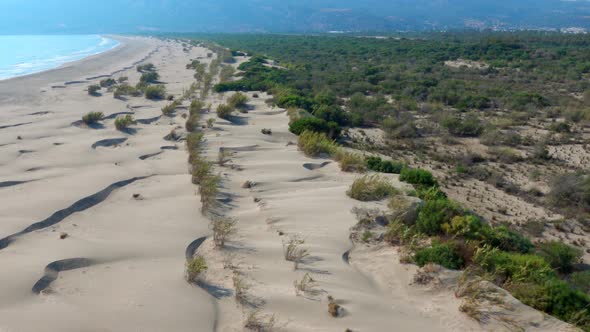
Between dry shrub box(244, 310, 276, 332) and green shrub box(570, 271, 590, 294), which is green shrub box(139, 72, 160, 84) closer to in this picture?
dry shrub box(244, 310, 276, 332)

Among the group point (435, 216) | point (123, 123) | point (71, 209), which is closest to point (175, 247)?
point (71, 209)

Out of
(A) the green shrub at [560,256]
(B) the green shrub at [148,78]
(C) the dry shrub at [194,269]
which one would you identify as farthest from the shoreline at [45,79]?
(A) the green shrub at [560,256]

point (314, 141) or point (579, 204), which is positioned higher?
point (314, 141)

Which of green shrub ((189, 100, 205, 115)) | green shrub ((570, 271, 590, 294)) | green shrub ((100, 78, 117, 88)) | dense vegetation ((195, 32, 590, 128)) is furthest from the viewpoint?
green shrub ((100, 78, 117, 88))

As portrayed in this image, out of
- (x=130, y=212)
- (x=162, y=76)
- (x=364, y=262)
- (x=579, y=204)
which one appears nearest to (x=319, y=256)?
(x=364, y=262)

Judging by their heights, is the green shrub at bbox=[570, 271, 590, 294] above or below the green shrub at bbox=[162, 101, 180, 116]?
below

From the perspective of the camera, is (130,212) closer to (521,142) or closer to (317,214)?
(317,214)

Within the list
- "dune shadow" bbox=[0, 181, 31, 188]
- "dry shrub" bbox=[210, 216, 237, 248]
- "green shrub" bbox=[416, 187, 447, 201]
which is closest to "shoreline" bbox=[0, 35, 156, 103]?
"dune shadow" bbox=[0, 181, 31, 188]
